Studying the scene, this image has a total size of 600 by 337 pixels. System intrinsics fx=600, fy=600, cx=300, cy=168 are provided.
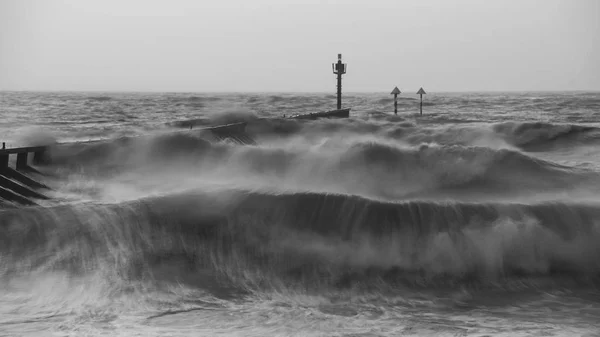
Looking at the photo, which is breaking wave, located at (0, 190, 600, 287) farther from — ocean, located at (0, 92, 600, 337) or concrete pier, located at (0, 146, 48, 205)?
concrete pier, located at (0, 146, 48, 205)

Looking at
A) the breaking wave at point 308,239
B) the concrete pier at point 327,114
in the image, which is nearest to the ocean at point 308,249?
the breaking wave at point 308,239

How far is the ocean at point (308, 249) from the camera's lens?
5445mm

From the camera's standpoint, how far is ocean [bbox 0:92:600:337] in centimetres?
545

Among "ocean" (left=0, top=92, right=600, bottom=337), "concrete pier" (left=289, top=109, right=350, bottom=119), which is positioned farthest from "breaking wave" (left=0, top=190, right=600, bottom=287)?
"concrete pier" (left=289, top=109, right=350, bottom=119)

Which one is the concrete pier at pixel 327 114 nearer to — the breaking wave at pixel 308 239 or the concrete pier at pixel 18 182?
the concrete pier at pixel 18 182

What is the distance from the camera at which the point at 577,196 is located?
9.09m

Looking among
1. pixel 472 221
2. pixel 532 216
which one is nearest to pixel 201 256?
pixel 472 221

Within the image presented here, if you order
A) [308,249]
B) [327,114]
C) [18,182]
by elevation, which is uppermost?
[327,114]

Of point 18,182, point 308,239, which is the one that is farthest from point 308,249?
point 18,182

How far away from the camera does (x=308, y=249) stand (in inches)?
284

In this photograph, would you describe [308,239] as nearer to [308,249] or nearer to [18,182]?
[308,249]

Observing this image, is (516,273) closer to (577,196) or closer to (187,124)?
(577,196)

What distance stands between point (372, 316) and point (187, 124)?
565 inches

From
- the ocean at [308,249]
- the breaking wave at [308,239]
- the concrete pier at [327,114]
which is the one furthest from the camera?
the concrete pier at [327,114]
